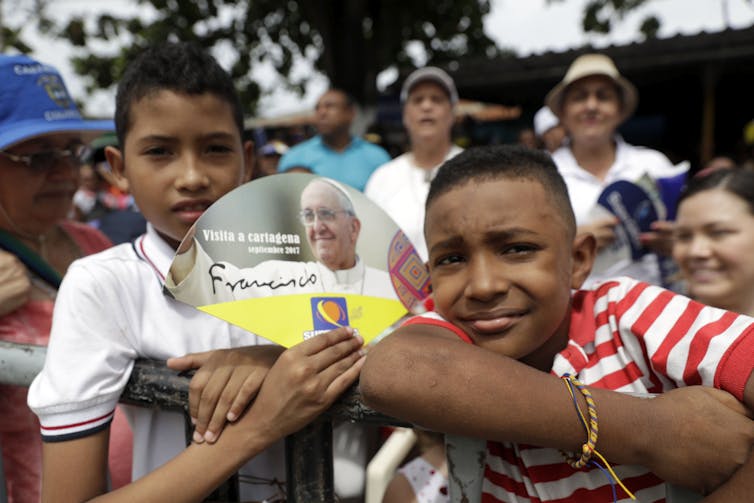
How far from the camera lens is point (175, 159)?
135 centimetres

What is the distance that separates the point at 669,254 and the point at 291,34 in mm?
11676

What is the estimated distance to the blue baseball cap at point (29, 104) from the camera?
1716mm

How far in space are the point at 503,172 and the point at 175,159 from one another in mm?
747

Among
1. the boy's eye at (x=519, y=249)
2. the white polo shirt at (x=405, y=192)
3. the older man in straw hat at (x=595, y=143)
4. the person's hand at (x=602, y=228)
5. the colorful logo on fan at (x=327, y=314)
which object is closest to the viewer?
the colorful logo on fan at (x=327, y=314)

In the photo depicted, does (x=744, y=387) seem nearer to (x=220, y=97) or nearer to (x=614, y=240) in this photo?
(x=220, y=97)

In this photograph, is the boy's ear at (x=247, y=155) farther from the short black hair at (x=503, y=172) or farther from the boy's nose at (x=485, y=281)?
the boy's nose at (x=485, y=281)

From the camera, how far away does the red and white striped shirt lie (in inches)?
36.5

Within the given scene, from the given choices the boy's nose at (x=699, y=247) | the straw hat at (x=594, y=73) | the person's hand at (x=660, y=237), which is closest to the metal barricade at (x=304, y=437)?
the boy's nose at (x=699, y=247)

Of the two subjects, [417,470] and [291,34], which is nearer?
[417,470]

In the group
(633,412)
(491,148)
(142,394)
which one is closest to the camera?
(633,412)

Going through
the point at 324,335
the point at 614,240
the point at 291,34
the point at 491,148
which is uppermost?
the point at 291,34

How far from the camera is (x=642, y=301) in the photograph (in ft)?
3.62

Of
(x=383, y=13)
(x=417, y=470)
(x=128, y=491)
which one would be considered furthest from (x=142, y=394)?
(x=383, y=13)

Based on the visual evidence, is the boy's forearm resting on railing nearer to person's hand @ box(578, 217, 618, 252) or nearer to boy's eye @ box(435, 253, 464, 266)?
boy's eye @ box(435, 253, 464, 266)
